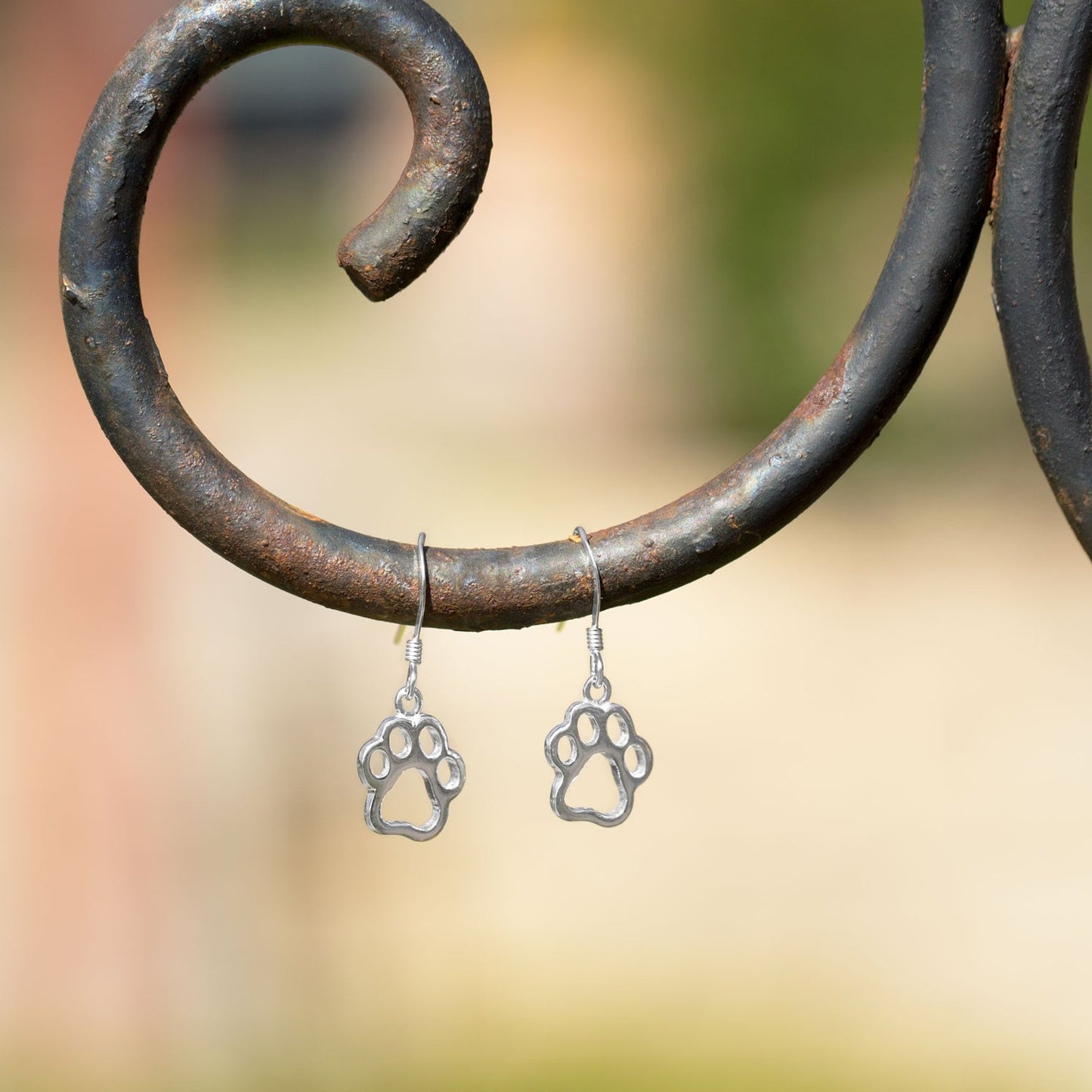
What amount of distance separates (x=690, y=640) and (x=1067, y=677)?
1.11 feet

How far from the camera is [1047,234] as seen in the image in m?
0.33

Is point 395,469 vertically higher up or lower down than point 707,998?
higher up

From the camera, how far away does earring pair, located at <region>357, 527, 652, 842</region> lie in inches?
15.5

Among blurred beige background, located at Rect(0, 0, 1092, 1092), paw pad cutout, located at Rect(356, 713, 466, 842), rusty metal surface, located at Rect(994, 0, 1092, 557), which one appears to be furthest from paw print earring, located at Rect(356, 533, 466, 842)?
blurred beige background, located at Rect(0, 0, 1092, 1092)

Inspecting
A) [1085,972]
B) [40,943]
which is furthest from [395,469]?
[1085,972]

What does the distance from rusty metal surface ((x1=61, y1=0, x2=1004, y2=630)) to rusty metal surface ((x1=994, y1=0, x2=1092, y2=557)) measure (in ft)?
0.04

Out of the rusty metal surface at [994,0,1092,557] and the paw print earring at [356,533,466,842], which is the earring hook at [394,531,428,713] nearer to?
the paw print earring at [356,533,466,842]

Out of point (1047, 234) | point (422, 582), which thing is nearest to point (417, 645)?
point (422, 582)

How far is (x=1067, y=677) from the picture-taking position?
114cm

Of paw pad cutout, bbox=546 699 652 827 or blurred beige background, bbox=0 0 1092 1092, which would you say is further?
blurred beige background, bbox=0 0 1092 1092

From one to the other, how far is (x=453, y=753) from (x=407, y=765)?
2 cm

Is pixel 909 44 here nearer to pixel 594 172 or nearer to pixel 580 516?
pixel 594 172

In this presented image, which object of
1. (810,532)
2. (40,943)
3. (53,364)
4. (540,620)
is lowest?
(40,943)

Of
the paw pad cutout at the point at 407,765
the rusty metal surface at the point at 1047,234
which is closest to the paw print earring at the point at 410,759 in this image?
the paw pad cutout at the point at 407,765
